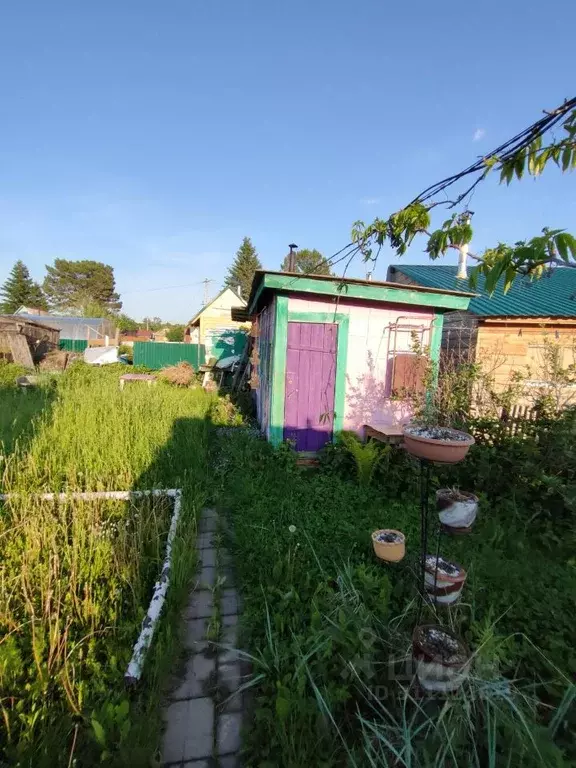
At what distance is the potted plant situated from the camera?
330 cm

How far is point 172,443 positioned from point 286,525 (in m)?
2.53

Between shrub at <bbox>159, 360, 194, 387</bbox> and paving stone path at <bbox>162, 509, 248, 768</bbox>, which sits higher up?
shrub at <bbox>159, 360, 194, 387</bbox>

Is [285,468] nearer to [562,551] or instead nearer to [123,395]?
[562,551]

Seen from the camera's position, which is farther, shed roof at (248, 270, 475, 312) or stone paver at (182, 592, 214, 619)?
shed roof at (248, 270, 475, 312)

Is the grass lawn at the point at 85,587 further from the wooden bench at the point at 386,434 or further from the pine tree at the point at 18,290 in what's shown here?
the pine tree at the point at 18,290

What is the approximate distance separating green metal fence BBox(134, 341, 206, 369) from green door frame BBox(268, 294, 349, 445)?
13.4 meters

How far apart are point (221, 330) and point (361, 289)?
1463 centimetres

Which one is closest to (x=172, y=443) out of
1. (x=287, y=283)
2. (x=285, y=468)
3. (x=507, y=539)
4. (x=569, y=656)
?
(x=285, y=468)

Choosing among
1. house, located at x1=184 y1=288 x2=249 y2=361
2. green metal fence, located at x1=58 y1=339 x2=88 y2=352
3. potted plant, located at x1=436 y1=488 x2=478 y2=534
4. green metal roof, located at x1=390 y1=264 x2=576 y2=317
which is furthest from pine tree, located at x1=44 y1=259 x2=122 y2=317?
potted plant, located at x1=436 y1=488 x2=478 y2=534

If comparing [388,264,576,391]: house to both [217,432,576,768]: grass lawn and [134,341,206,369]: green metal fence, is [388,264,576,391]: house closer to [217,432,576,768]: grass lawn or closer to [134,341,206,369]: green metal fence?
[217,432,576,768]: grass lawn

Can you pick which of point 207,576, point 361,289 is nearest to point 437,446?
point 207,576

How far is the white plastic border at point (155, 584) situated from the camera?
1.88 meters

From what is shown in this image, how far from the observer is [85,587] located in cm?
232

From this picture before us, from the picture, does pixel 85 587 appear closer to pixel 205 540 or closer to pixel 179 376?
pixel 205 540
